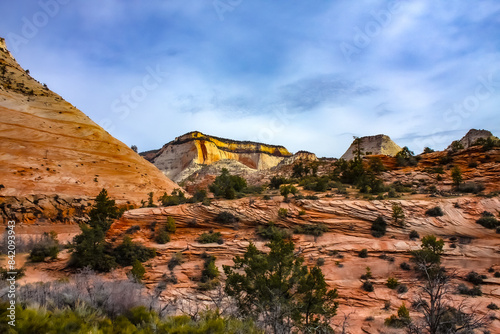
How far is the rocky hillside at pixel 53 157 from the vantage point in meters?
28.5

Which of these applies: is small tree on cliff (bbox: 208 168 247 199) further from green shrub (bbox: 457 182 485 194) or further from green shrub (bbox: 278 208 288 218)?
green shrub (bbox: 457 182 485 194)

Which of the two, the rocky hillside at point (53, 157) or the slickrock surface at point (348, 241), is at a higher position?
the rocky hillside at point (53, 157)

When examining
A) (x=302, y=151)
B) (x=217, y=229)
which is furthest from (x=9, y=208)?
(x=302, y=151)

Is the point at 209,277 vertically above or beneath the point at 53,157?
beneath

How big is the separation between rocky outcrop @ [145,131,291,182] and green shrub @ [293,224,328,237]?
154 ft

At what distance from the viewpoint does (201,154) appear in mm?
72938

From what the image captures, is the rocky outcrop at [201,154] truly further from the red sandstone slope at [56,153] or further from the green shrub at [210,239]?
the green shrub at [210,239]

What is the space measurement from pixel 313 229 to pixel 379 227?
4.57 metres

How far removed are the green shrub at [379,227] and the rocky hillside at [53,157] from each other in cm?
2655

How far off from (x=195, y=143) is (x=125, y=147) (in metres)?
31.4

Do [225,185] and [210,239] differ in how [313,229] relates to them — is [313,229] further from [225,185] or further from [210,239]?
[225,185]

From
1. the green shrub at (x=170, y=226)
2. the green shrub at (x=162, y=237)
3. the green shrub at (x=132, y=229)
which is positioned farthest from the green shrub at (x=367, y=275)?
the green shrub at (x=132, y=229)

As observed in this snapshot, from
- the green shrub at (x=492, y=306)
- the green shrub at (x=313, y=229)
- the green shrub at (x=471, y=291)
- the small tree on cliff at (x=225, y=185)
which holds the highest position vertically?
the small tree on cliff at (x=225, y=185)

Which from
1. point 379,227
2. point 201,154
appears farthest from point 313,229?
point 201,154
